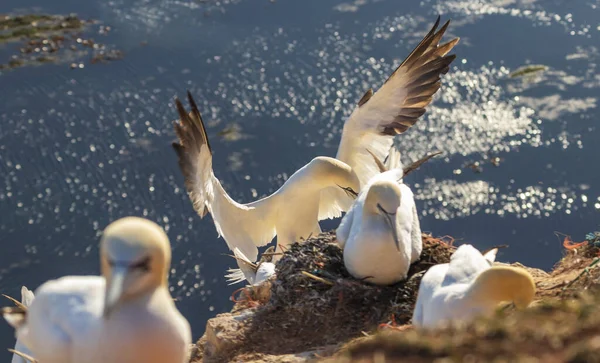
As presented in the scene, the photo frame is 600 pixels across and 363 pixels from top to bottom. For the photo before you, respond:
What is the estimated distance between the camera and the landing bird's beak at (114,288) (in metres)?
3.78

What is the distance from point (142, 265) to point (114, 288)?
16cm

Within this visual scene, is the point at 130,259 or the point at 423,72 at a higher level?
the point at 423,72

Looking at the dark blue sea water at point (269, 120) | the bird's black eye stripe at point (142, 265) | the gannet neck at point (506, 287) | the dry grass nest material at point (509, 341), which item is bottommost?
the dark blue sea water at point (269, 120)

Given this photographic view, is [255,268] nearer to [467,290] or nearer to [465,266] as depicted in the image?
[465,266]

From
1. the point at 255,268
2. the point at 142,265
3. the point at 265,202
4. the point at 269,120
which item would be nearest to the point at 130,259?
the point at 142,265

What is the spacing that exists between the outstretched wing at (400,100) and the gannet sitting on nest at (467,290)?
2930 mm

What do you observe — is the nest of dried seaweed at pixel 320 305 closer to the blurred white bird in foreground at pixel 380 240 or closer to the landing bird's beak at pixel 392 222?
the blurred white bird in foreground at pixel 380 240

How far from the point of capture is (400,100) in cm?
805

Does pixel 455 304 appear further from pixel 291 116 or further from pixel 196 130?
pixel 291 116

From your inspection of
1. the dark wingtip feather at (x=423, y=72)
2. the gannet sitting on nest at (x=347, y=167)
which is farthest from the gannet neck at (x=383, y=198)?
the dark wingtip feather at (x=423, y=72)

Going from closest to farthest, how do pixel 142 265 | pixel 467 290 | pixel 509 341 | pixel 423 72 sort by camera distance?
pixel 509 341
pixel 142 265
pixel 467 290
pixel 423 72

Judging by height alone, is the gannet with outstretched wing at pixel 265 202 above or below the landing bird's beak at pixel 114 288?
below

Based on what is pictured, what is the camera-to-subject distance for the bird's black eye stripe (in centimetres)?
386

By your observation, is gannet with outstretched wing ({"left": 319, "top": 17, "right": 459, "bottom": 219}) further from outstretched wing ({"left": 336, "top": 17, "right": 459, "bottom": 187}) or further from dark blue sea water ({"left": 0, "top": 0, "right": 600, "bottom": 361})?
dark blue sea water ({"left": 0, "top": 0, "right": 600, "bottom": 361})
